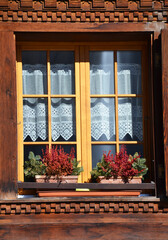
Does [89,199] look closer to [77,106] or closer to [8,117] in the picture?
[77,106]

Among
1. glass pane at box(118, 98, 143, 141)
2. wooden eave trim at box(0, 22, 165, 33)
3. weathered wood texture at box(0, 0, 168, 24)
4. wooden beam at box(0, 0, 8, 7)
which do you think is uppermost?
wooden beam at box(0, 0, 8, 7)

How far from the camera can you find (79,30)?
24.9 feet

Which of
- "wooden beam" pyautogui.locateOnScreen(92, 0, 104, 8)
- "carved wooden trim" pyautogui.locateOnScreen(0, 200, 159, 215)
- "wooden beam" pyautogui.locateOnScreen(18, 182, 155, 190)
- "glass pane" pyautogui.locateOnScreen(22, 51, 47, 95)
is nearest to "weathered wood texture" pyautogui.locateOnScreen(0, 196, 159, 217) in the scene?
"carved wooden trim" pyautogui.locateOnScreen(0, 200, 159, 215)

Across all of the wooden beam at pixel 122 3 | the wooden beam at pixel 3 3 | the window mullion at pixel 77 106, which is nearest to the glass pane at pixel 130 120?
the window mullion at pixel 77 106

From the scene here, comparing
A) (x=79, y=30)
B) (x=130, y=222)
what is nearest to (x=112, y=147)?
A: (x=130, y=222)

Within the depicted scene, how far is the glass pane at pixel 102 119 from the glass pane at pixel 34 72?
691mm

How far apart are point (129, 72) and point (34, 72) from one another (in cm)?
122

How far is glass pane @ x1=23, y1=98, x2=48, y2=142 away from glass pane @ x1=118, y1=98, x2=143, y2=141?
96 centimetres

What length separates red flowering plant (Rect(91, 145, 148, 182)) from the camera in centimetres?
744

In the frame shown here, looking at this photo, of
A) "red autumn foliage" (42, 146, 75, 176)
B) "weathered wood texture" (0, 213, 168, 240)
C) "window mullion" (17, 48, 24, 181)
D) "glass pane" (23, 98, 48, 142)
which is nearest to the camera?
"weathered wood texture" (0, 213, 168, 240)

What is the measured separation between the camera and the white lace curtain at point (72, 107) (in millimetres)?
7848

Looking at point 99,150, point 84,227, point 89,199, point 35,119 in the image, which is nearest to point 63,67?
point 35,119

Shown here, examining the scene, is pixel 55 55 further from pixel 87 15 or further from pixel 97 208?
pixel 97 208

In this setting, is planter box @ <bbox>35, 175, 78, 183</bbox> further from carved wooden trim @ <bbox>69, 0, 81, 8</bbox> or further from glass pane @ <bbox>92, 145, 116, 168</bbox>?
carved wooden trim @ <bbox>69, 0, 81, 8</bbox>
